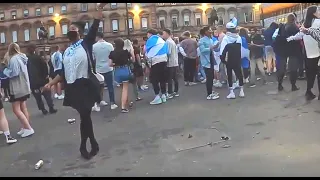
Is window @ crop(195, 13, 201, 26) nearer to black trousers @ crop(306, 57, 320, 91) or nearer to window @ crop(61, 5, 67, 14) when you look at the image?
window @ crop(61, 5, 67, 14)

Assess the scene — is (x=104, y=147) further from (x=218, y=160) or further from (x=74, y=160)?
(x=218, y=160)

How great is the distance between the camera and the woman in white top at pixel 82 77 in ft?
22.2

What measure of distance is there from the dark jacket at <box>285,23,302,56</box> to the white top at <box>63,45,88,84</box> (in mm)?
6198

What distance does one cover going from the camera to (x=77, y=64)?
265 inches

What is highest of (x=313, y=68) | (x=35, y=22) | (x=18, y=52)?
(x=35, y=22)

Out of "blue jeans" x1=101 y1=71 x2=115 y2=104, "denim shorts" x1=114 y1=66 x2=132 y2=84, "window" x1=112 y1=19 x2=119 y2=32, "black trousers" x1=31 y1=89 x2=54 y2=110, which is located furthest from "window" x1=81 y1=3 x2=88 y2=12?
"denim shorts" x1=114 y1=66 x2=132 y2=84

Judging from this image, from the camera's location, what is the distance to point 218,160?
19.9 feet

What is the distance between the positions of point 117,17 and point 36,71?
7189cm

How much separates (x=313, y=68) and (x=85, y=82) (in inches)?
200

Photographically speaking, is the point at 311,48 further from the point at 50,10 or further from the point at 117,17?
the point at 50,10

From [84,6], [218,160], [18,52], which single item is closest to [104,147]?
[218,160]

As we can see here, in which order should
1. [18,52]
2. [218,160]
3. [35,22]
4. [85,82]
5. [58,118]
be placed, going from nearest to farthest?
[218,160]
[85,82]
[18,52]
[58,118]
[35,22]

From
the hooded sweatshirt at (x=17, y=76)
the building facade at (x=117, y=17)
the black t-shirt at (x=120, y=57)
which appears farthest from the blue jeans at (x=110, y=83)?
the building facade at (x=117, y=17)

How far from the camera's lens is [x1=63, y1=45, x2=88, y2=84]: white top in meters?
6.74
